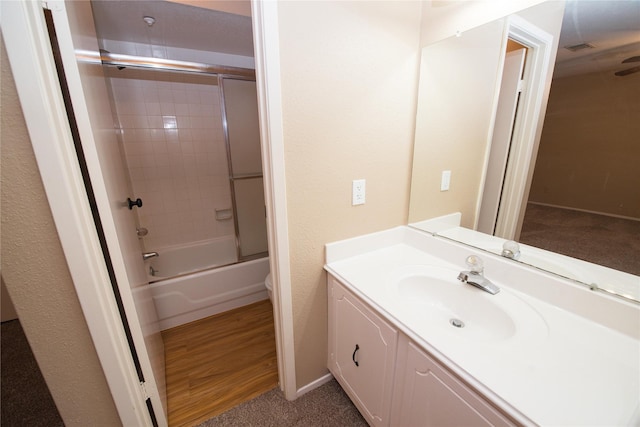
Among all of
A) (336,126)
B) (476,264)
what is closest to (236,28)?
(336,126)

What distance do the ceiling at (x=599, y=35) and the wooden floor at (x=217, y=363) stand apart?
2.04m

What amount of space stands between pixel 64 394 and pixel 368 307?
41.2 inches

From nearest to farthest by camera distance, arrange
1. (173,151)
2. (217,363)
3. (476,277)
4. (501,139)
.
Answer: (476,277) → (501,139) → (217,363) → (173,151)

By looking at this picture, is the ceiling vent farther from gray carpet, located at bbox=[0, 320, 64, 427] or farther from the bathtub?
gray carpet, located at bbox=[0, 320, 64, 427]

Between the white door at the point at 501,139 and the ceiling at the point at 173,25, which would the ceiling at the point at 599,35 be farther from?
the ceiling at the point at 173,25

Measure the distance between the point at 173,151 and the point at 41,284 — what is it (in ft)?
6.61

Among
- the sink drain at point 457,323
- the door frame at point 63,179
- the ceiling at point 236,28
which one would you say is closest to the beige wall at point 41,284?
the door frame at point 63,179

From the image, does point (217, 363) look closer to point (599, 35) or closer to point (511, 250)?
point (511, 250)

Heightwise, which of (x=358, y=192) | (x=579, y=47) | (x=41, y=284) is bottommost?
(x=41, y=284)

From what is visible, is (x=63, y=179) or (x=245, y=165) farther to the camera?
(x=245, y=165)

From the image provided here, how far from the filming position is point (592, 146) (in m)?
0.85

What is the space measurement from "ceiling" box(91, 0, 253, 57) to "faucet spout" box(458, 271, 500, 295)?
2.11 metres

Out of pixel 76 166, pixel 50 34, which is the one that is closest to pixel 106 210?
pixel 76 166

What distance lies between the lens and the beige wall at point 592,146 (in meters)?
0.77
